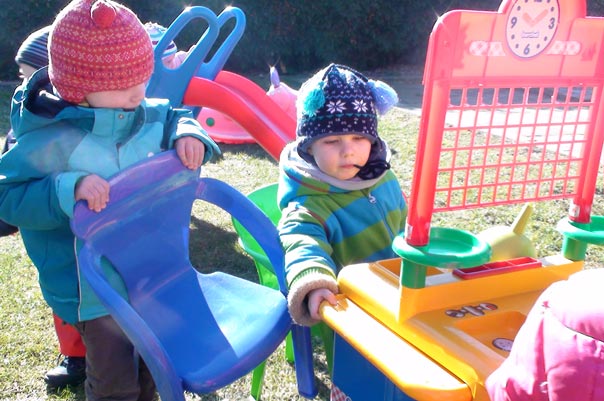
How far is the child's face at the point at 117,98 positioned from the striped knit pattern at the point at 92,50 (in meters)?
0.02

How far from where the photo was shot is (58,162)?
1.74 meters

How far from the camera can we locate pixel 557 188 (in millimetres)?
4035

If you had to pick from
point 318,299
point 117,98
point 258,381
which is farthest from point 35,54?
point 318,299

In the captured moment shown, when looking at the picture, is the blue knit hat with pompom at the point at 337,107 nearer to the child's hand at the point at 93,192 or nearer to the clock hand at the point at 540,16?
the child's hand at the point at 93,192

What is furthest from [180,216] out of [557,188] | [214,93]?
[557,188]

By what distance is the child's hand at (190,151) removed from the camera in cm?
177

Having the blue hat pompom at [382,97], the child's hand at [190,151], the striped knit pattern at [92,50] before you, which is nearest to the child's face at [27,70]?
the striped knit pattern at [92,50]

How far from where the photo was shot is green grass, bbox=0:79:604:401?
2264 millimetres

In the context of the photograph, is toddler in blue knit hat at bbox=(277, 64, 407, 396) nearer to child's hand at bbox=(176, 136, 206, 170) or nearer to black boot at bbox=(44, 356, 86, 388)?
child's hand at bbox=(176, 136, 206, 170)

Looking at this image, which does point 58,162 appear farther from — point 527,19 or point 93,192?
point 527,19

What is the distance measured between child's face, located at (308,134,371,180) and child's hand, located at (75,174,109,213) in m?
0.63

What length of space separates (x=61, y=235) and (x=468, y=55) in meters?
1.29

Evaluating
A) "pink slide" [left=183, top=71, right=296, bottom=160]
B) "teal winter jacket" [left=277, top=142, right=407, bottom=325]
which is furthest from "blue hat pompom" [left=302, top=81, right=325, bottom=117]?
"pink slide" [left=183, top=71, right=296, bottom=160]

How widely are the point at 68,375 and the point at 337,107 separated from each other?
1416mm
